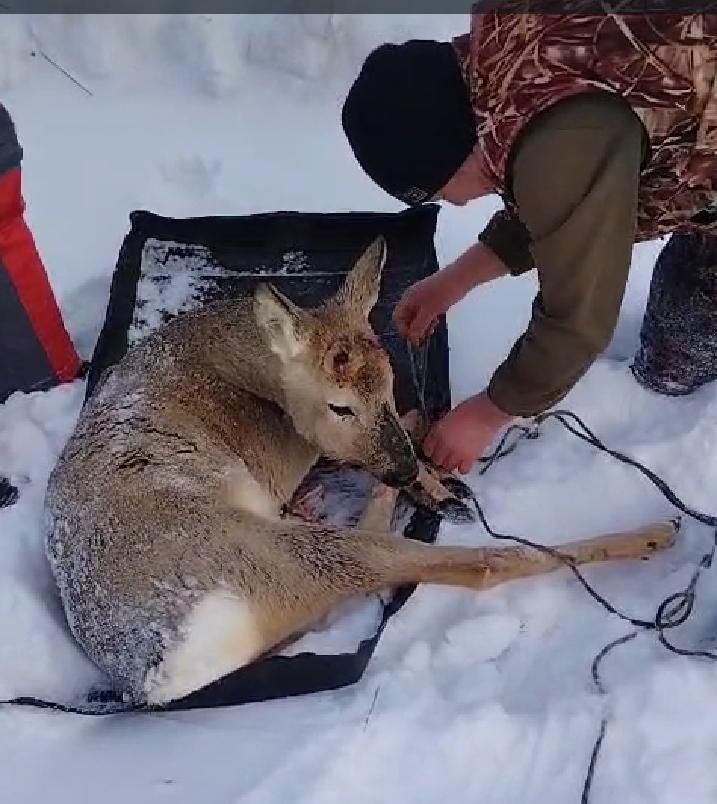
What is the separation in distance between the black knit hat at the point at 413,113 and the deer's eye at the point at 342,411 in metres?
0.72

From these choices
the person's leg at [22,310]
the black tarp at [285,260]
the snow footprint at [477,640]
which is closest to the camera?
the snow footprint at [477,640]

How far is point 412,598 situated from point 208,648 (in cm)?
61

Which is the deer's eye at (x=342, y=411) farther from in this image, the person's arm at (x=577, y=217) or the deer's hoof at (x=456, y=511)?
the person's arm at (x=577, y=217)

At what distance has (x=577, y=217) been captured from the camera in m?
2.71

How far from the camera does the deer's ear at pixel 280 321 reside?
3.13 metres

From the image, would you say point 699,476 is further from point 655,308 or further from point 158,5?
point 158,5

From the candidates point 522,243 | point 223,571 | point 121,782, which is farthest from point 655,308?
point 121,782

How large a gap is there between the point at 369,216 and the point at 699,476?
5.34 ft

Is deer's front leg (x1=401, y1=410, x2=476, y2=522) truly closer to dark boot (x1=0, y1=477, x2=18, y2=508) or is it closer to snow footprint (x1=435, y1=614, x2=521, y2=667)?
snow footprint (x1=435, y1=614, x2=521, y2=667)

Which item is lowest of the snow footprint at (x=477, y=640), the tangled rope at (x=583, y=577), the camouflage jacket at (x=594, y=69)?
the snow footprint at (x=477, y=640)

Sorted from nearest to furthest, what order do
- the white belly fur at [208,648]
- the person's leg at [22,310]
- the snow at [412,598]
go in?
the snow at [412,598] < the white belly fur at [208,648] < the person's leg at [22,310]

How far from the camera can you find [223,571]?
9.96 ft

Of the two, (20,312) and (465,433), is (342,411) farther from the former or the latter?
(20,312)

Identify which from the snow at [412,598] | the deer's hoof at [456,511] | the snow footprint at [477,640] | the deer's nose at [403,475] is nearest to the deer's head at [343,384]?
the deer's nose at [403,475]
